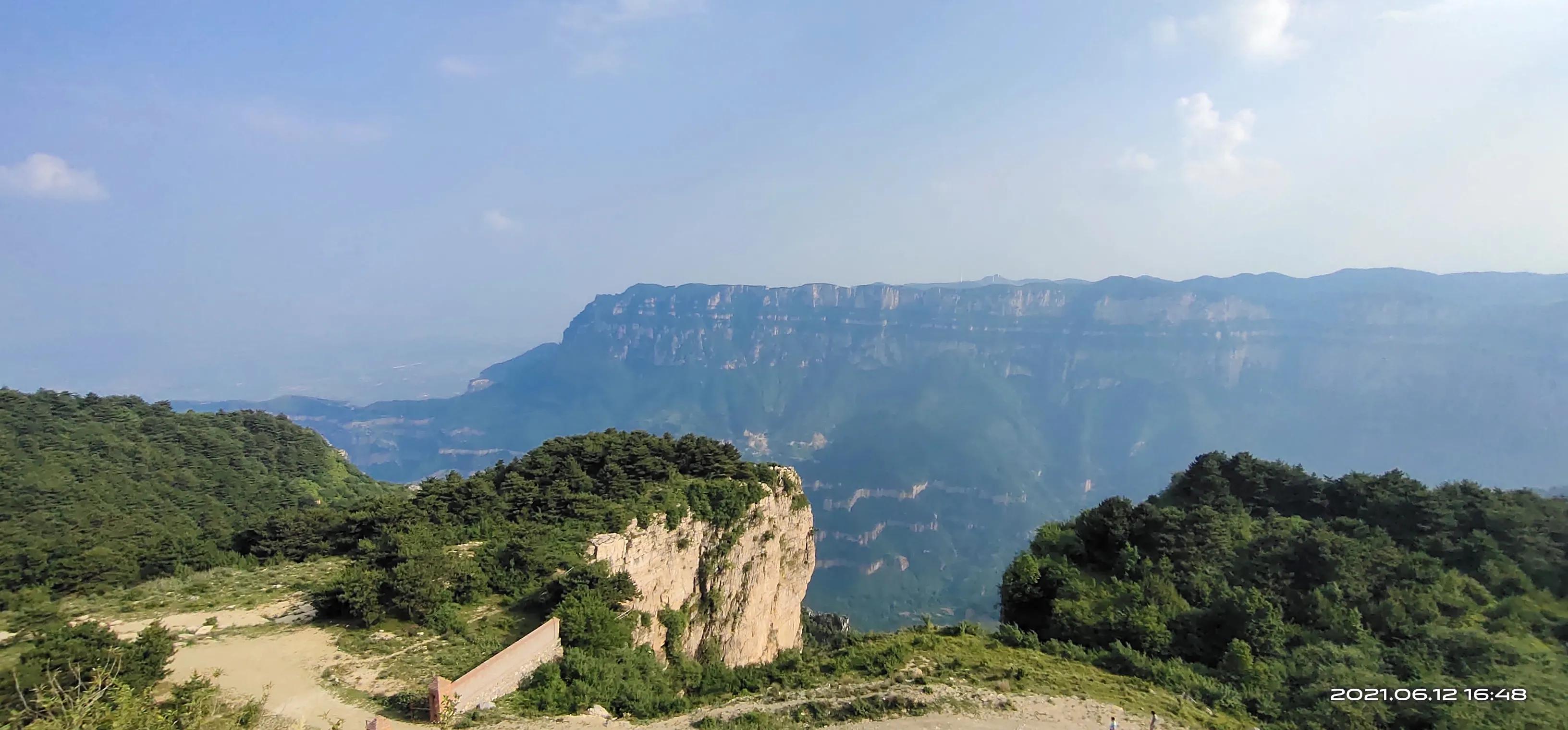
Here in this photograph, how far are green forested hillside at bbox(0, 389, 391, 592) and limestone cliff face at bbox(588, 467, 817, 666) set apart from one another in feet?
53.2

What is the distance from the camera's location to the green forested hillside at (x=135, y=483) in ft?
74.8

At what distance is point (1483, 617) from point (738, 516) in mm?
26931

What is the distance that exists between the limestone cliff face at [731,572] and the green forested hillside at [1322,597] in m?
11.2

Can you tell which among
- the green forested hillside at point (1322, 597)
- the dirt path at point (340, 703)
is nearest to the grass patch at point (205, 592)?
the dirt path at point (340, 703)

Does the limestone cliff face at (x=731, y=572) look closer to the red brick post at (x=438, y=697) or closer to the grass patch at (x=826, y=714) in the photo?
the grass patch at (x=826, y=714)

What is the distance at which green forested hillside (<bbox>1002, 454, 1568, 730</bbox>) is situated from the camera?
16875 mm

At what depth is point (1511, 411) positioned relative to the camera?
431 feet

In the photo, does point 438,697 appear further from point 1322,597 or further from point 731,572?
point 1322,597

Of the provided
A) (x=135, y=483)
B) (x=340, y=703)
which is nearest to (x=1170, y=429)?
(x=340, y=703)

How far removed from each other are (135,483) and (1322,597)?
200 ft

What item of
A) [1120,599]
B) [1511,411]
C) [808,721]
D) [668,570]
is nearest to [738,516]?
[668,570]

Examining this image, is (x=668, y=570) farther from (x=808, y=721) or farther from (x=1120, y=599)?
(x=1120, y=599)

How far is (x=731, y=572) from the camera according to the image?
2867 cm
